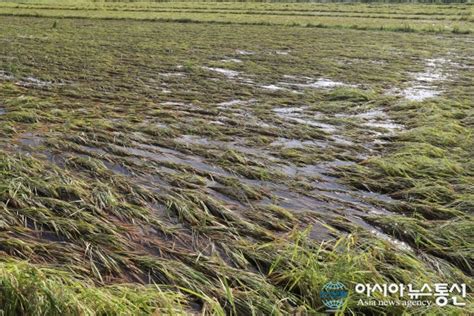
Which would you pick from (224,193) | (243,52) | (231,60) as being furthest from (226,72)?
(224,193)

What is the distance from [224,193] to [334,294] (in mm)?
2223

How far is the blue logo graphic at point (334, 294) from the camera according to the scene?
9.66 feet

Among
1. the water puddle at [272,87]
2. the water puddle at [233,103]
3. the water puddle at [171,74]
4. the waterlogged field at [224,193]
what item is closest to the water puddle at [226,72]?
the waterlogged field at [224,193]

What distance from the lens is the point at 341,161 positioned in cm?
608

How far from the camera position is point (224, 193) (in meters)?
4.88

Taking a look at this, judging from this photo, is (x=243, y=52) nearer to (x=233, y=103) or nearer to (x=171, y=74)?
(x=171, y=74)

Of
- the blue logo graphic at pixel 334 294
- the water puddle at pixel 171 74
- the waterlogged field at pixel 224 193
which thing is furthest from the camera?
the water puddle at pixel 171 74

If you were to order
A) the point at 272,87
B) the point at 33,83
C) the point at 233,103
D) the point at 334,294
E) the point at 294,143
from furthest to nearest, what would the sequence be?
the point at 272,87 < the point at 33,83 < the point at 233,103 < the point at 294,143 < the point at 334,294

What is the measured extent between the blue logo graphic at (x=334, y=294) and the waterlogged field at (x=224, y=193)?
0.19ft

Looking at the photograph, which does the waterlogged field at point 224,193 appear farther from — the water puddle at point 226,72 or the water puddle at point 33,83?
the water puddle at point 226,72

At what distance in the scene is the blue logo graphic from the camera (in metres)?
2.95

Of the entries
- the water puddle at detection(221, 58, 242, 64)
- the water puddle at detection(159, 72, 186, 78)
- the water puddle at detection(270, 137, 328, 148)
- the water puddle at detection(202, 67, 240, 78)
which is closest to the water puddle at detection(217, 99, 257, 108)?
the water puddle at detection(270, 137, 328, 148)

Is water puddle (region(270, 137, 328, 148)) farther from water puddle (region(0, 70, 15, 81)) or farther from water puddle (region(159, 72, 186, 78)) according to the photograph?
water puddle (region(0, 70, 15, 81))

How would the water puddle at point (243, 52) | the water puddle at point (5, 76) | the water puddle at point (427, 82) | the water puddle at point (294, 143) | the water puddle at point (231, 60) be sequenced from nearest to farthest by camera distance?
the water puddle at point (294, 143), the water puddle at point (427, 82), the water puddle at point (5, 76), the water puddle at point (231, 60), the water puddle at point (243, 52)
